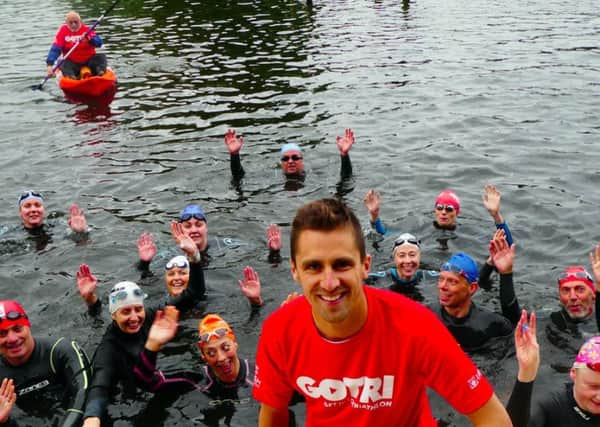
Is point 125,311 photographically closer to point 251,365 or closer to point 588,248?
point 251,365

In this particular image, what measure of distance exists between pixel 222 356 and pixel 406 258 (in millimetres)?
3713

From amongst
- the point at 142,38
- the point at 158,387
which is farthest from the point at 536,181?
the point at 142,38

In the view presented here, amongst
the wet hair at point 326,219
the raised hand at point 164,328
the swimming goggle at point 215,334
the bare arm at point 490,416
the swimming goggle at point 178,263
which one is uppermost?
the wet hair at point 326,219

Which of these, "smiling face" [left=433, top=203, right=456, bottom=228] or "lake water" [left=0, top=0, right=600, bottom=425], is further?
"smiling face" [left=433, top=203, right=456, bottom=228]

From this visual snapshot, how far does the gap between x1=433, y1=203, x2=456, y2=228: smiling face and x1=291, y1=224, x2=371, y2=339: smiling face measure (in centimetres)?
902

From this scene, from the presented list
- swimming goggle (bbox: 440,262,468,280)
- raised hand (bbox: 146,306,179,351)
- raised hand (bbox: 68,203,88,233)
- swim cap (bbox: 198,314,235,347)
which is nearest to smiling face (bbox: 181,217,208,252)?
raised hand (bbox: 68,203,88,233)

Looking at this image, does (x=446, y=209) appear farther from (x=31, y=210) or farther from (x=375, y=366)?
(x=375, y=366)

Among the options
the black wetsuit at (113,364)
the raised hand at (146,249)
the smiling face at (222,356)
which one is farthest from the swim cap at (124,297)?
the raised hand at (146,249)

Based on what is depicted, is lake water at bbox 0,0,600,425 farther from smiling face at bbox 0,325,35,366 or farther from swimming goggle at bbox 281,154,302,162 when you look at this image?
smiling face at bbox 0,325,35,366

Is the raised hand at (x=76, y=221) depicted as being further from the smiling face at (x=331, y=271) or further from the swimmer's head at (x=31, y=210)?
the smiling face at (x=331, y=271)

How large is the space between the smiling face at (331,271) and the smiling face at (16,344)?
5.78 metres

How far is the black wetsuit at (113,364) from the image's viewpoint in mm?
8156

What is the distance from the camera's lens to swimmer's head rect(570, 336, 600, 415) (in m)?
6.44

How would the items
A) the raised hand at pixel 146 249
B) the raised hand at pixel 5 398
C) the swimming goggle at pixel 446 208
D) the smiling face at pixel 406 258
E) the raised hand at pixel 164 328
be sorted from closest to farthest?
the raised hand at pixel 5 398 → the raised hand at pixel 164 328 → the smiling face at pixel 406 258 → the raised hand at pixel 146 249 → the swimming goggle at pixel 446 208
